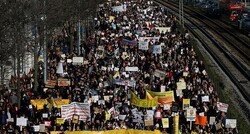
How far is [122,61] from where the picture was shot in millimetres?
37438

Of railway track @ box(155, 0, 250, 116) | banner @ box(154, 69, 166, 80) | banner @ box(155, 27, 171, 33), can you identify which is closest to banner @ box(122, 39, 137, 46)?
railway track @ box(155, 0, 250, 116)

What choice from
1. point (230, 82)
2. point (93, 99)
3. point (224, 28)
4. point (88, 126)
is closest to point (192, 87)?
point (93, 99)

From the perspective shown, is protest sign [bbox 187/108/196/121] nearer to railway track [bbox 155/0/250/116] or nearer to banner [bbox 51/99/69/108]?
banner [bbox 51/99/69/108]

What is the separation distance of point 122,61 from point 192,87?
707cm

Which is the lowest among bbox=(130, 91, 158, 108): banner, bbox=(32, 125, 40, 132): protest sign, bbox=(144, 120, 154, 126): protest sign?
bbox=(144, 120, 154, 126): protest sign

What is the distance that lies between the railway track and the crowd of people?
354 centimetres

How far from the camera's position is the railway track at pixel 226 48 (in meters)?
42.9

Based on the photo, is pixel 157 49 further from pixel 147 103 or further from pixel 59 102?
pixel 59 102

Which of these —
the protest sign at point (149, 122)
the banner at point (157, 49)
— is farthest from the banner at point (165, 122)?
the banner at point (157, 49)

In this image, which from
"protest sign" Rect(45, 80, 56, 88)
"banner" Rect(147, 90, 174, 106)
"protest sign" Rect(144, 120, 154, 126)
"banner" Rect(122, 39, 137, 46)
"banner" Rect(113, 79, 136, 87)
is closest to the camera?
"protest sign" Rect(144, 120, 154, 126)

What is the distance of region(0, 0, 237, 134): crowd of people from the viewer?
26.2m

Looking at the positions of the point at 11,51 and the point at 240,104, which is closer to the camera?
the point at 11,51

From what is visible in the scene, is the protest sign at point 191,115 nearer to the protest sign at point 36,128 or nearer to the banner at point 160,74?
the protest sign at point 36,128

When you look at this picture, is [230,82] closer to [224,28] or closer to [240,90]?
[240,90]
